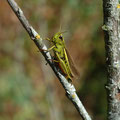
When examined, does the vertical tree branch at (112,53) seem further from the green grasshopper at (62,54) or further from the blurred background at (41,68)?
the blurred background at (41,68)

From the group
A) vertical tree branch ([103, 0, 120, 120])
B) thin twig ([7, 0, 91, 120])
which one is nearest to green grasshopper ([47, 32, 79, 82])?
thin twig ([7, 0, 91, 120])

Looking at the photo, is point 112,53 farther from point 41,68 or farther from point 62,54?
point 41,68

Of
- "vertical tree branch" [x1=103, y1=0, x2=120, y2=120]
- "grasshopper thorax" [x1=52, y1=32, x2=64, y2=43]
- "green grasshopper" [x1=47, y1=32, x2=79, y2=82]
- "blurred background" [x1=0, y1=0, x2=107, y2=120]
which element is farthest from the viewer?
"blurred background" [x1=0, y1=0, x2=107, y2=120]

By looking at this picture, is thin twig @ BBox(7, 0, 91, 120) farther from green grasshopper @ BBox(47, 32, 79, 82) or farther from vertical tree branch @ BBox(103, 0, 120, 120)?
green grasshopper @ BBox(47, 32, 79, 82)

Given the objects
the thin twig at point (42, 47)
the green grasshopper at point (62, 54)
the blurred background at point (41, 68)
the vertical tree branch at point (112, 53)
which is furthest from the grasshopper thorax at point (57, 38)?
the blurred background at point (41, 68)

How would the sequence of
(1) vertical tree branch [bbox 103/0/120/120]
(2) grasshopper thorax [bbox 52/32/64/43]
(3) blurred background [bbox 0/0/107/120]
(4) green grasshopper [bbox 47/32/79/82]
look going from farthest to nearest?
(3) blurred background [bbox 0/0/107/120], (2) grasshopper thorax [bbox 52/32/64/43], (4) green grasshopper [bbox 47/32/79/82], (1) vertical tree branch [bbox 103/0/120/120]

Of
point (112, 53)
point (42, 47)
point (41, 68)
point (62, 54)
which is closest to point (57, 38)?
point (62, 54)

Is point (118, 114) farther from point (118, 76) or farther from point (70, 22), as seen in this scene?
point (70, 22)
